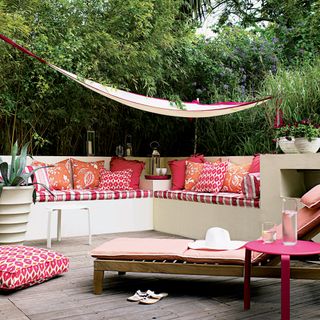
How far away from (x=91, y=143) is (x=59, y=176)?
91 cm

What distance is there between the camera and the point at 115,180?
615 cm

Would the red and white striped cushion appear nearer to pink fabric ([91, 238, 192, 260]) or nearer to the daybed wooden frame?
pink fabric ([91, 238, 192, 260])

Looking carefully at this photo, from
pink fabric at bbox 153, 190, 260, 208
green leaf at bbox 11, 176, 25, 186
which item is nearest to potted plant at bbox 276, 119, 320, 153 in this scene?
pink fabric at bbox 153, 190, 260, 208

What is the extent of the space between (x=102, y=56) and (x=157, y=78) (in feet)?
2.73

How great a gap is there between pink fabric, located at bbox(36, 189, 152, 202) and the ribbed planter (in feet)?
3.52

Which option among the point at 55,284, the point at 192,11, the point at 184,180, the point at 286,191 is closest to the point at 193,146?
the point at 184,180

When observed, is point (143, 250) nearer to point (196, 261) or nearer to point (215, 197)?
point (196, 261)

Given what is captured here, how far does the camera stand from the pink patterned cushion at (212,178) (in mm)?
5516

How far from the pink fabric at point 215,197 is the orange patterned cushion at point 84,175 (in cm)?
92

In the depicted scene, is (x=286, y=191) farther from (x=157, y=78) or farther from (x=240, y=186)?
(x=157, y=78)

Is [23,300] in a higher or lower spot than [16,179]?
lower

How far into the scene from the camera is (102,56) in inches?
232

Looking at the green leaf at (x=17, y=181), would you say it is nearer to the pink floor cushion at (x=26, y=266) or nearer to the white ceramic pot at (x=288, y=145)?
the pink floor cushion at (x=26, y=266)

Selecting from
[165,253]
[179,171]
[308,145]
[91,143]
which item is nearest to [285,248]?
[165,253]
